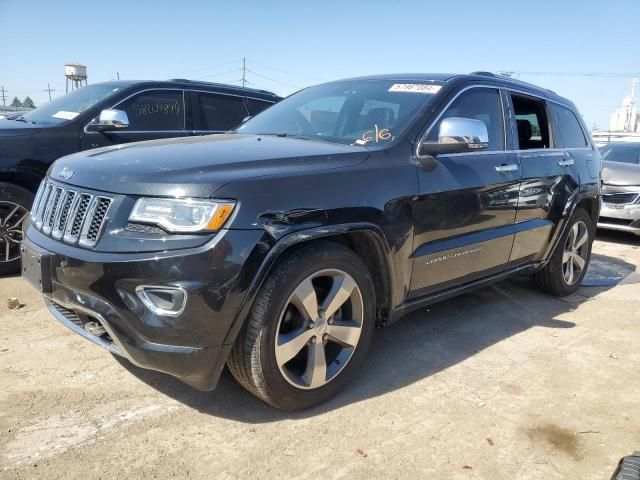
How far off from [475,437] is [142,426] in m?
1.63

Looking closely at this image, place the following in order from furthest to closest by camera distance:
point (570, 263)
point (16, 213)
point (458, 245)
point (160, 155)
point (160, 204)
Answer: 1. point (570, 263)
2. point (16, 213)
3. point (458, 245)
4. point (160, 155)
5. point (160, 204)

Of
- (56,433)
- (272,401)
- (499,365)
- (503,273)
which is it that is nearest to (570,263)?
(503,273)

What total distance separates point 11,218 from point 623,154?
9578 millimetres

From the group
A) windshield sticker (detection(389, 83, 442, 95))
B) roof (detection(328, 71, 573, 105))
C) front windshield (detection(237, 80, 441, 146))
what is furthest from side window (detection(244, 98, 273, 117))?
windshield sticker (detection(389, 83, 442, 95))

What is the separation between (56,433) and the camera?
252 centimetres

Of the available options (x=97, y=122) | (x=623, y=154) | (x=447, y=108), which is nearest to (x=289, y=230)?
(x=447, y=108)

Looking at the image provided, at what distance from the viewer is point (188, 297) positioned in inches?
88.2

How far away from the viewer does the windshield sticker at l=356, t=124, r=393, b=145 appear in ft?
10.5

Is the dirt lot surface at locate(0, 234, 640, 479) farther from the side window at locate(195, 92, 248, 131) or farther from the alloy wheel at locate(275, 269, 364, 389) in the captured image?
the side window at locate(195, 92, 248, 131)

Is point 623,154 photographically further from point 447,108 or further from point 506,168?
point 447,108

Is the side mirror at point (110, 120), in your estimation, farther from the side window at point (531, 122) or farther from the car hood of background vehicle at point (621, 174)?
the car hood of background vehicle at point (621, 174)

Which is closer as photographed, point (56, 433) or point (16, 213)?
point (56, 433)

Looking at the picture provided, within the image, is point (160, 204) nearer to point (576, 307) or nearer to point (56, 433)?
point (56, 433)

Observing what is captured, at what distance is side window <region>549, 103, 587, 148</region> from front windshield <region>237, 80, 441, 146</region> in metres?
1.83
